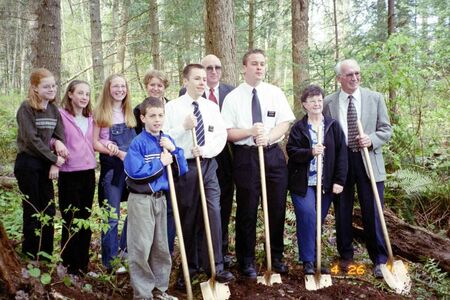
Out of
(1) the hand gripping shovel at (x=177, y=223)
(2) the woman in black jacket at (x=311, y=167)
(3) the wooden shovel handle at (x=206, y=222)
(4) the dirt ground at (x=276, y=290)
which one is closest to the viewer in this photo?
(1) the hand gripping shovel at (x=177, y=223)

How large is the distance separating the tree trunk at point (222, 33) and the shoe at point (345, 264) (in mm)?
3569

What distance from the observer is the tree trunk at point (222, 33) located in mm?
6812

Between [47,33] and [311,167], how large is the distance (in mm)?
5173

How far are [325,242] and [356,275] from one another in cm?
109

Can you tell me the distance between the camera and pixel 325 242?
605 cm

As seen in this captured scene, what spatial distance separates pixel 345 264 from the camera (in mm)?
5188

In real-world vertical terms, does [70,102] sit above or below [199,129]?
above

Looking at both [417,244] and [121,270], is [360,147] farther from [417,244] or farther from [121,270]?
[121,270]

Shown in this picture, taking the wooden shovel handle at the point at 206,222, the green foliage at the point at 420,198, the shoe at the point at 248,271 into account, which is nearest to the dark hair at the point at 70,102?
the wooden shovel handle at the point at 206,222

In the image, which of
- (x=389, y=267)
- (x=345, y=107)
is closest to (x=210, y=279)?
(x=389, y=267)

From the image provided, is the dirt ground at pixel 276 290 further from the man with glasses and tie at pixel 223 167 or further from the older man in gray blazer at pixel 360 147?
the man with glasses and tie at pixel 223 167

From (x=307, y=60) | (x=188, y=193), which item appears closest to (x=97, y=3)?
(x=307, y=60)

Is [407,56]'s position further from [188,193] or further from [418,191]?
[188,193]
